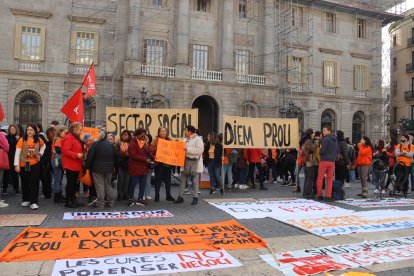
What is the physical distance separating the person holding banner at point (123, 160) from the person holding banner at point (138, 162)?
0.57 metres

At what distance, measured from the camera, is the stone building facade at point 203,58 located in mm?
23719

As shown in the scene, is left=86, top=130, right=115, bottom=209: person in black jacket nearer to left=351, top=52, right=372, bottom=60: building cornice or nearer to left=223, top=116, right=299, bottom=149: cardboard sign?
left=223, top=116, right=299, bottom=149: cardboard sign

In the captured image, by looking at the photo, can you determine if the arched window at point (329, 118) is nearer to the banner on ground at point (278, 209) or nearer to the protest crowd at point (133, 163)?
the protest crowd at point (133, 163)

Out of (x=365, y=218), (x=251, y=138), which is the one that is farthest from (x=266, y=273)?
Result: (x=251, y=138)

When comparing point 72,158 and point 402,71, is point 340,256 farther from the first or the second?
point 402,71

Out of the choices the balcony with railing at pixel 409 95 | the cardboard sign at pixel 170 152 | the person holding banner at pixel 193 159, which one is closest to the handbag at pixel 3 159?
the cardboard sign at pixel 170 152

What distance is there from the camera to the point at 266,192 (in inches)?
468

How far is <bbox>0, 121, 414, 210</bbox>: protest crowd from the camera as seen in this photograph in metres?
8.27

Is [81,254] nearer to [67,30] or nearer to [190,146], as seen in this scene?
[190,146]

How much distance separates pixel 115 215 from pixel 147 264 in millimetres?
3253

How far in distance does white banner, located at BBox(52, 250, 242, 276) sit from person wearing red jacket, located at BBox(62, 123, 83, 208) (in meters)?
4.07

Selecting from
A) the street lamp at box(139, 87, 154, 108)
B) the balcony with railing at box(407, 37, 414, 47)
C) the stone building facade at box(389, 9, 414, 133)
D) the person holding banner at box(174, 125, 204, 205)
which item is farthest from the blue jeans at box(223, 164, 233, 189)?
the balcony with railing at box(407, 37, 414, 47)

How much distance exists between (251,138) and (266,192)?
6.05 ft

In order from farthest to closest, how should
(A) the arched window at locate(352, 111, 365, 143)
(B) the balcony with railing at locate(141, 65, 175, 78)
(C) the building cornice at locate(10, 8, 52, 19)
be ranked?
(A) the arched window at locate(352, 111, 365, 143) < (B) the balcony with railing at locate(141, 65, 175, 78) < (C) the building cornice at locate(10, 8, 52, 19)
